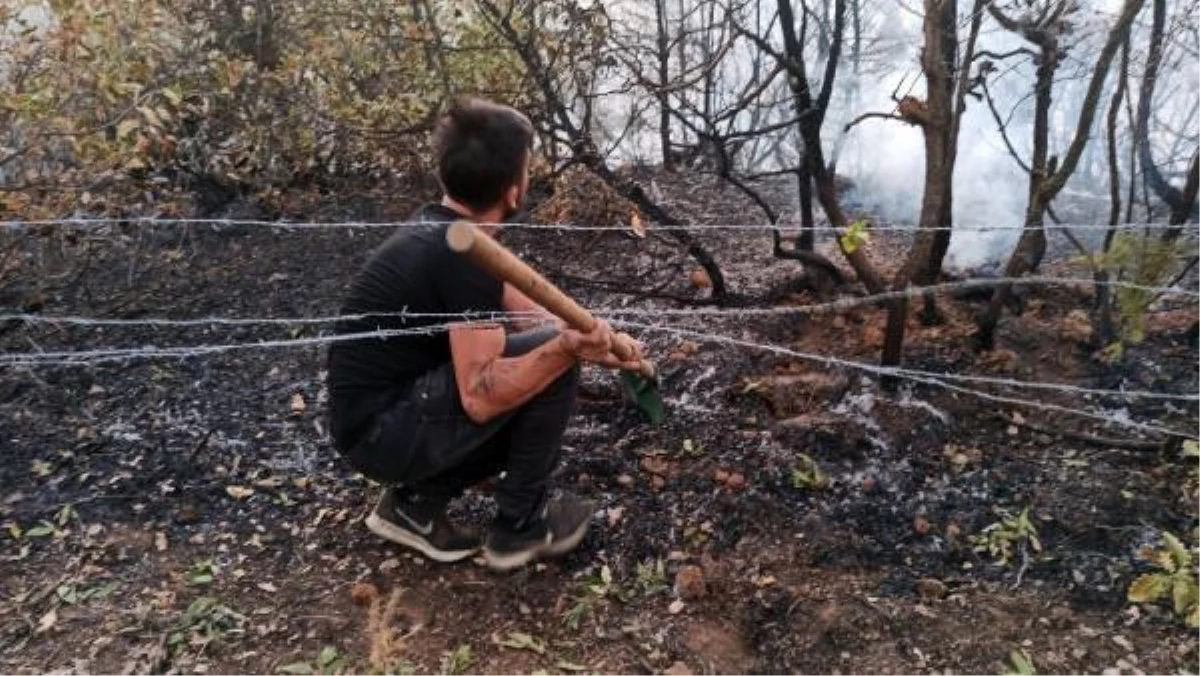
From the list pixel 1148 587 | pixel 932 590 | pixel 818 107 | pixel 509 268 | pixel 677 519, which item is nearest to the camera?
pixel 509 268

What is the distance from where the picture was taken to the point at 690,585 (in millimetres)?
2500

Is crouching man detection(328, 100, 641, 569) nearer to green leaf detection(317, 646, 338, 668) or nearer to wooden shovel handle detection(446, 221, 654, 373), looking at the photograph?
wooden shovel handle detection(446, 221, 654, 373)

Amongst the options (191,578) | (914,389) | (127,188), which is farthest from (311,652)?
(127,188)

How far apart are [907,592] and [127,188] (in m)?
4.02

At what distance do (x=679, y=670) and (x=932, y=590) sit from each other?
0.73 meters

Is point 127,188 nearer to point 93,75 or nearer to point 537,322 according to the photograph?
point 93,75

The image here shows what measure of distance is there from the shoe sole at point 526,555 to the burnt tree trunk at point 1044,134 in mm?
1684

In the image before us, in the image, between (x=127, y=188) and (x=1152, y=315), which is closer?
(x=1152, y=315)

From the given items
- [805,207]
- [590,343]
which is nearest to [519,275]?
[590,343]

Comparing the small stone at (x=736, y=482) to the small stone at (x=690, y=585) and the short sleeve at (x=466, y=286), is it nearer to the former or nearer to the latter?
the small stone at (x=690, y=585)

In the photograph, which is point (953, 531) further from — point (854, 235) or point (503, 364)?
point (503, 364)

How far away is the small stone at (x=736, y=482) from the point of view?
2.85 meters

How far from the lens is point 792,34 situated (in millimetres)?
3402

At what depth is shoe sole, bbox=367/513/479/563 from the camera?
2639mm
